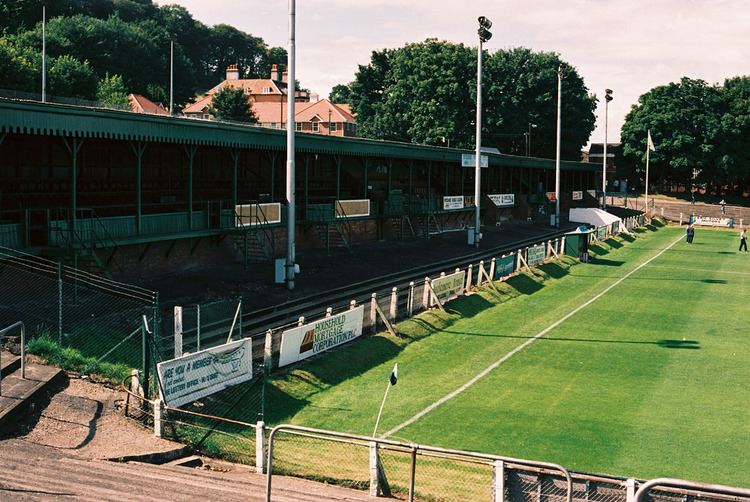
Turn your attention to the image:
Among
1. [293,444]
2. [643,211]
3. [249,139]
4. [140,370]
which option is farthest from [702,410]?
[643,211]

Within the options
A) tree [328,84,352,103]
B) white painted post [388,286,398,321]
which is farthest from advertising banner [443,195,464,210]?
tree [328,84,352,103]

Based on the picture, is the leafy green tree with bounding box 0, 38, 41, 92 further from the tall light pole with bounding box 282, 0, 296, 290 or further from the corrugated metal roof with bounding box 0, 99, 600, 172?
the tall light pole with bounding box 282, 0, 296, 290

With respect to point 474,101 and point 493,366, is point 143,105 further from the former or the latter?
point 493,366

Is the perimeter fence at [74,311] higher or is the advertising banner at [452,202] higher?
the advertising banner at [452,202]

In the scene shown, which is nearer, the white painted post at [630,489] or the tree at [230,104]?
the white painted post at [630,489]

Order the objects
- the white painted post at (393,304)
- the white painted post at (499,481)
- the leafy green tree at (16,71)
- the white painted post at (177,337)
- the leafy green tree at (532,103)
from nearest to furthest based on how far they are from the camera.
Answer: the white painted post at (499,481) → the white painted post at (177,337) → the white painted post at (393,304) → the leafy green tree at (16,71) → the leafy green tree at (532,103)

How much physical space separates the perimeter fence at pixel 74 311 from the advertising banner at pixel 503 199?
158ft

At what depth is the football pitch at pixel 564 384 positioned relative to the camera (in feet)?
63.2

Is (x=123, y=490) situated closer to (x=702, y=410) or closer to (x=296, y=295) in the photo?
(x=702, y=410)

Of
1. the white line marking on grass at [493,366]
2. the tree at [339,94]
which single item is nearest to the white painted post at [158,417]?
the white line marking on grass at [493,366]

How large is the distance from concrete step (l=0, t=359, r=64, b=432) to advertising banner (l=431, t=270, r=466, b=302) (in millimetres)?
17241

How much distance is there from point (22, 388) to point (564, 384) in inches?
580

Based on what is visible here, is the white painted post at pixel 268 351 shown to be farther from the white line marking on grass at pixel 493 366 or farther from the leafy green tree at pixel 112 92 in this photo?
the leafy green tree at pixel 112 92

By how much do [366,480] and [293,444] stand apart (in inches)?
116
